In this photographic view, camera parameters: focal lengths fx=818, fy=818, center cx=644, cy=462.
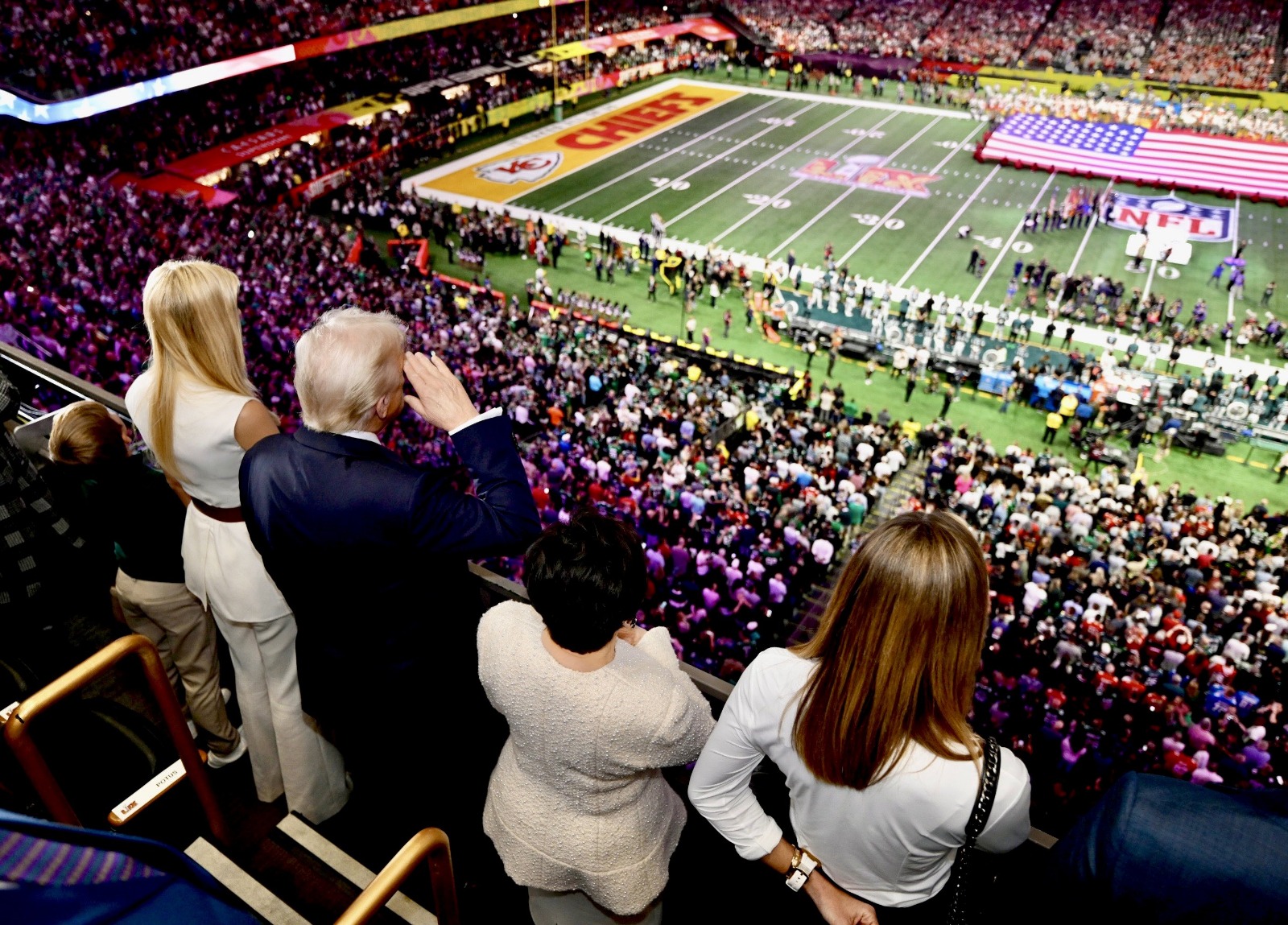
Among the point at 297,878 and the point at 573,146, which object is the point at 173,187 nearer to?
the point at 573,146

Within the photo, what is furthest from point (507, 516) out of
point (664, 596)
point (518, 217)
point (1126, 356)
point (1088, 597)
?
point (518, 217)

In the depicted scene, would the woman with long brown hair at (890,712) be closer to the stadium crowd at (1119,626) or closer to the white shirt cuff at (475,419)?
the white shirt cuff at (475,419)

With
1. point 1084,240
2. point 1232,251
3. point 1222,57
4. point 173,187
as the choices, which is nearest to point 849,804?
point 173,187

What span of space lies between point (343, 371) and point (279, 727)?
1577mm

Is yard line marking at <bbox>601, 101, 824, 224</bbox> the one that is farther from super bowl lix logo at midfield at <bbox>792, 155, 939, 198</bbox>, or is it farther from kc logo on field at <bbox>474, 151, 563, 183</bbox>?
kc logo on field at <bbox>474, 151, 563, 183</bbox>

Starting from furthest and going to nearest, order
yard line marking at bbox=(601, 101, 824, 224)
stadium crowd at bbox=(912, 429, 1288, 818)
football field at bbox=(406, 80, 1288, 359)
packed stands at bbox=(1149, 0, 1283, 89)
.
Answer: packed stands at bbox=(1149, 0, 1283, 89), yard line marking at bbox=(601, 101, 824, 224), football field at bbox=(406, 80, 1288, 359), stadium crowd at bbox=(912, 429, 1288, 818)

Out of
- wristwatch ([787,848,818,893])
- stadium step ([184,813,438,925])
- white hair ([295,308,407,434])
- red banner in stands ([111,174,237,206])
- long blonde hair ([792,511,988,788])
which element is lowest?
red banner in stands ([111,174,237,206])

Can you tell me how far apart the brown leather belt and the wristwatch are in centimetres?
235

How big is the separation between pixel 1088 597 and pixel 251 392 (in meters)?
12.8

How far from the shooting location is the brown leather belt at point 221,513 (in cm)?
319

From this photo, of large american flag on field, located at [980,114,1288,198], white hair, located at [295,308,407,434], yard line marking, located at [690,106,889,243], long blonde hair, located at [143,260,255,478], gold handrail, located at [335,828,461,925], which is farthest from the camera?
large american flag on field, located at [980,114,1288,198]

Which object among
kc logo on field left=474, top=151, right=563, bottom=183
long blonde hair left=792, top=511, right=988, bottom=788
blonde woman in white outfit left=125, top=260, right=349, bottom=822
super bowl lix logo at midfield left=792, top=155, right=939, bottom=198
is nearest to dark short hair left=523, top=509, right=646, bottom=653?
long blonde hair left=792, top=511, right=988, bottom=788

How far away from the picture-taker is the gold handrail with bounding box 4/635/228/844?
221 cm

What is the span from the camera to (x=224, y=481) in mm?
3135
